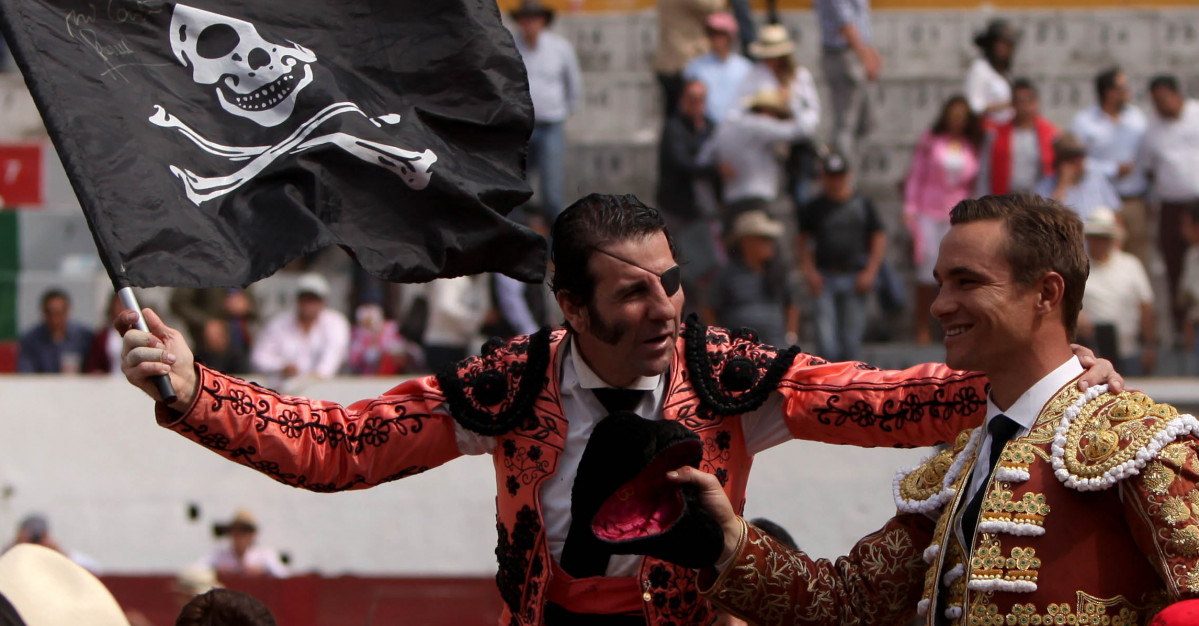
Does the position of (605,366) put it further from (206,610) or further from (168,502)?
(168,502)

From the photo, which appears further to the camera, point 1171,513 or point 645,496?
point 645,496

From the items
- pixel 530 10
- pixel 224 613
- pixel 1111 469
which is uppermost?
pixel 530 10

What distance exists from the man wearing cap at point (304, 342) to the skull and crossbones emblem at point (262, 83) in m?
5.52

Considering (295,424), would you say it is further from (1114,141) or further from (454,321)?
(1114,141)

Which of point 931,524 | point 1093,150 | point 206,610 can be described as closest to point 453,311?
point 1093,150

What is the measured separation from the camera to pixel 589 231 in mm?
3643

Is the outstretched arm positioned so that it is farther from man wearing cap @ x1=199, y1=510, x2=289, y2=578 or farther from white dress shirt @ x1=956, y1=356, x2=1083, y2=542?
man wearing cap @ x1=199, y1=510, x2=289, y2=578

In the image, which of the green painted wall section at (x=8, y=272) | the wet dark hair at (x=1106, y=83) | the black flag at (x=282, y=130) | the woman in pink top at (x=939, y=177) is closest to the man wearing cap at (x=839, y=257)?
the woman in pink top at (x=939, y=177)

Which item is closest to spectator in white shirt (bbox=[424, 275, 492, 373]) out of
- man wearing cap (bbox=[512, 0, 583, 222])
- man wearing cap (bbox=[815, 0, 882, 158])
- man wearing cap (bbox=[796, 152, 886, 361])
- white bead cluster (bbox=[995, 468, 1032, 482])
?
man wearing cap (bbox=[512, 0, 583, 222])

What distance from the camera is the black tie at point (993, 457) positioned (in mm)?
A: 3223

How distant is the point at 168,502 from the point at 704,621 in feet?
19.8

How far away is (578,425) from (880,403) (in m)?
0.62

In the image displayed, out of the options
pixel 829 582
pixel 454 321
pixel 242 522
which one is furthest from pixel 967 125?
pixel 829 582

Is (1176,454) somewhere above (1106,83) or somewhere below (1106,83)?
below
